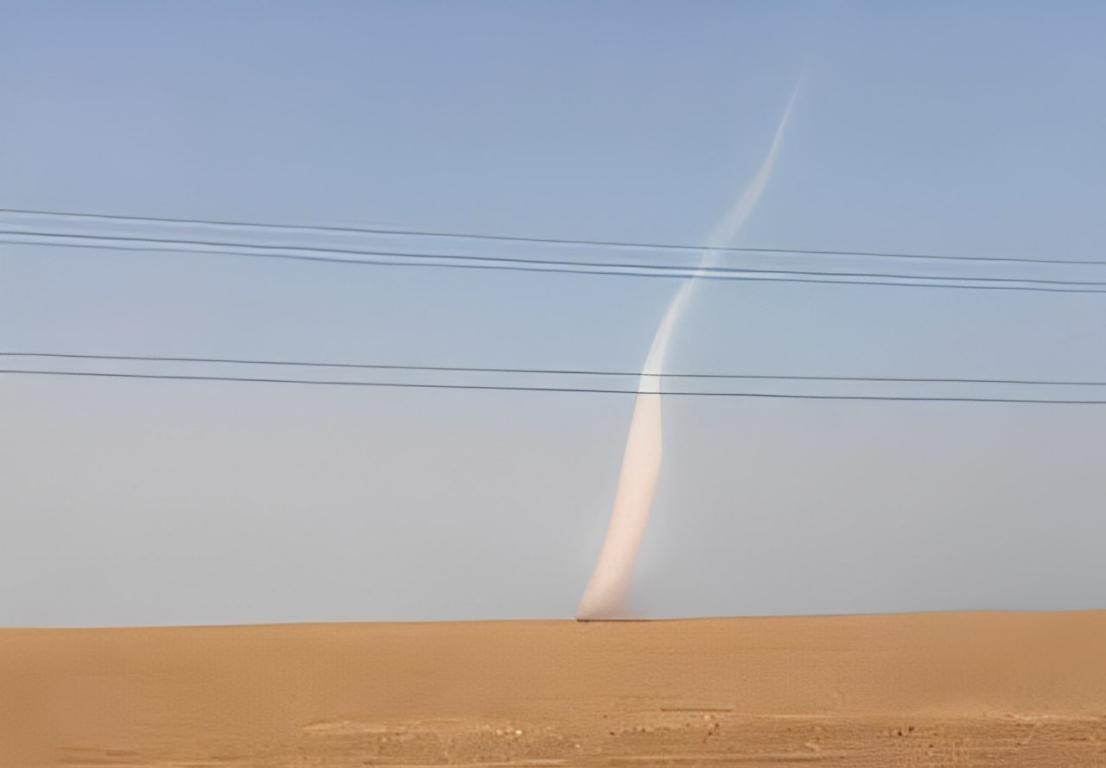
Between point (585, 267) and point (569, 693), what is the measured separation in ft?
3.29

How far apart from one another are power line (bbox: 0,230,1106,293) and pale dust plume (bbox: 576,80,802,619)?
9cm

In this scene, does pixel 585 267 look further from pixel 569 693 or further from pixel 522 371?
pixel 569 693

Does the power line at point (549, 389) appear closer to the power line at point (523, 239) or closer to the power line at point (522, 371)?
the power line at point (522, 371)

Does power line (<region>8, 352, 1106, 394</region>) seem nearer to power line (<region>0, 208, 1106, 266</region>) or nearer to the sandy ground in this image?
power line (<region>0, 208, 1106, 266</region>)

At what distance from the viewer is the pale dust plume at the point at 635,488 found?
2383mm

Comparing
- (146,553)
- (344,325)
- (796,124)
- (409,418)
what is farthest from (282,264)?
(796,124)

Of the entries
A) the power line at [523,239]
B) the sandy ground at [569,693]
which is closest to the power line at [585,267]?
the power line at [523,239]

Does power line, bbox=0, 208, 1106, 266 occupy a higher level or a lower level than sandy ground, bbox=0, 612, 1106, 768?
higher

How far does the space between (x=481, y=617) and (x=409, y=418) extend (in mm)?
494

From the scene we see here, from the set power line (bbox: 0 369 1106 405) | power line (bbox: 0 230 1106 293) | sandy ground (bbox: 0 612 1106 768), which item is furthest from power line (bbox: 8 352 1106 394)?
sandy ground (bbox: 0 612 1106 768)

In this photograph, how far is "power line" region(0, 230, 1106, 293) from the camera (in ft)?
7.65

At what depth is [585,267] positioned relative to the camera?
244 centimetres

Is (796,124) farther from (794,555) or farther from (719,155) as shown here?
(794,555)

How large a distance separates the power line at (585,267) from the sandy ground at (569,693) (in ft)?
2.69
